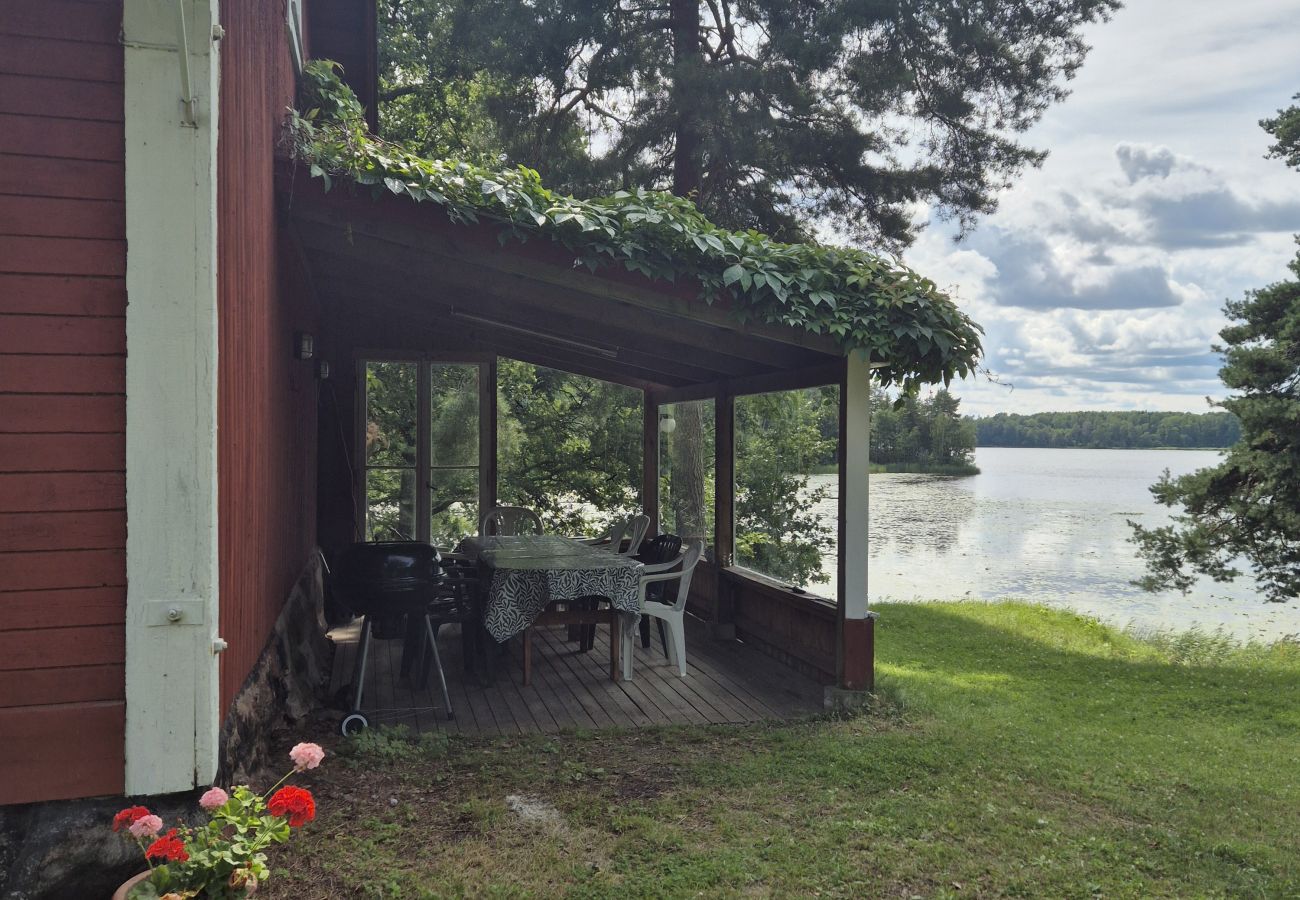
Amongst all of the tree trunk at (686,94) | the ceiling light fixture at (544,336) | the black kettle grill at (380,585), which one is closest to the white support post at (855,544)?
the black kettle grill at (380,585)

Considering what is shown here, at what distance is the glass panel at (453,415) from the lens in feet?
25.6

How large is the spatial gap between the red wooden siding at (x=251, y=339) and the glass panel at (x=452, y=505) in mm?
2891

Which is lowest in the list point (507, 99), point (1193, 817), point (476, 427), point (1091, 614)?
point (1091, 614)

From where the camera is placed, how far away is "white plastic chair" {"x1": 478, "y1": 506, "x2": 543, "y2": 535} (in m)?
7.48

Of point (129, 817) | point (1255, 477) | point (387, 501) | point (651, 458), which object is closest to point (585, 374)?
point (651, 458)

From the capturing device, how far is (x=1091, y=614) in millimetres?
11539

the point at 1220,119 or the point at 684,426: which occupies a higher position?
the point at 1220,119

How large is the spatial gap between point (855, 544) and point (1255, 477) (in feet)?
21.3

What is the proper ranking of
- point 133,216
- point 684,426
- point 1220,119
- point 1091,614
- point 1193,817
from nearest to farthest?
point 133,216 < point 1193,817 < point 684,426 < point 1220,119 < point 1091,614

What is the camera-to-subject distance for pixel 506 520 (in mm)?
7586

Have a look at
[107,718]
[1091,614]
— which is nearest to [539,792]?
[107,718]

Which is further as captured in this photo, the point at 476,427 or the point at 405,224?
the point at 476,427

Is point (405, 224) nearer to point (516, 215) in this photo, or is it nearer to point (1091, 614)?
point (516, 215)

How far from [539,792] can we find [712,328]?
2.63 meters
